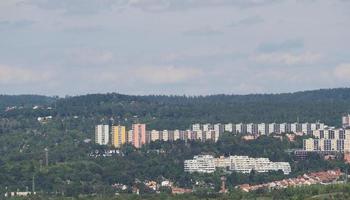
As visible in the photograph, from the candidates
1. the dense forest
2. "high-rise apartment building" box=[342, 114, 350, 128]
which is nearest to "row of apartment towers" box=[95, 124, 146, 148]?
the dense forest

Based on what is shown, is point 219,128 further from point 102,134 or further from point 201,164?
point 201,164

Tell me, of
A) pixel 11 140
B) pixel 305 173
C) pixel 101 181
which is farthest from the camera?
pixel 11 140

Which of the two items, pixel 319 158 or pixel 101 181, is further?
pixel 319 158

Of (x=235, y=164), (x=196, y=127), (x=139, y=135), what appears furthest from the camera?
(x=196, y=127)

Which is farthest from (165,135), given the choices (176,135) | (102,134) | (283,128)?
(283,128)

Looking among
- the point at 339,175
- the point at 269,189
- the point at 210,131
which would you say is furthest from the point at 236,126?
the point at 269,189

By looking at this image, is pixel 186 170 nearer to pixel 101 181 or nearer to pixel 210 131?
pixel 101 181

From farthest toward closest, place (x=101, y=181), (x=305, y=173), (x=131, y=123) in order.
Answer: (x=131, y=123) < (x=305, y=173) < (x=101, y=181)
